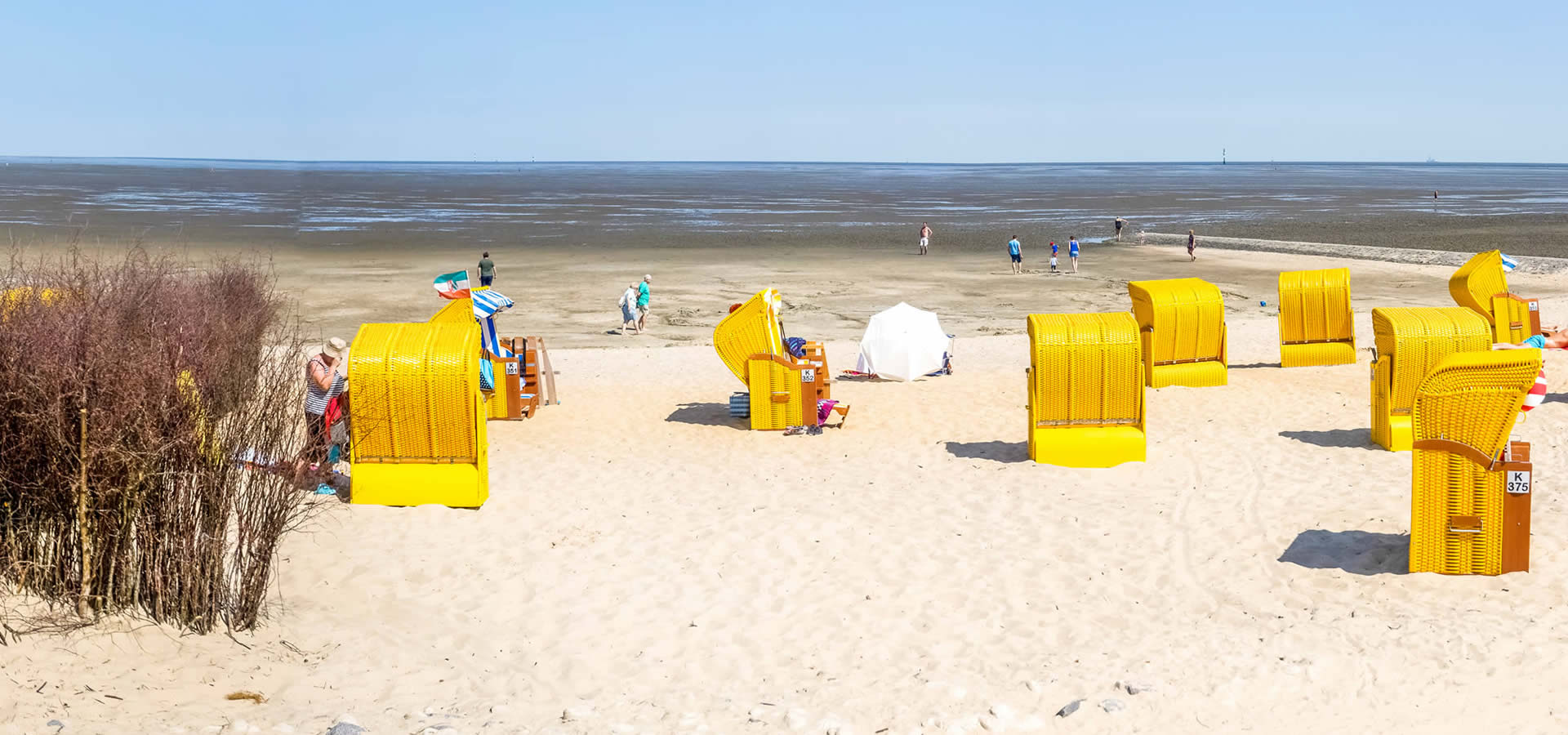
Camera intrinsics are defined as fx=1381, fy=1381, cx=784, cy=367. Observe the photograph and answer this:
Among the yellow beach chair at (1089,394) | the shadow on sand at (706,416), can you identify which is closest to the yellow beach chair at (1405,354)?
the yellow beach chair at (1089,394)

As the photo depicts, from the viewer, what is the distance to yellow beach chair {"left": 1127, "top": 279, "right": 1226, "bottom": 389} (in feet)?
57.3

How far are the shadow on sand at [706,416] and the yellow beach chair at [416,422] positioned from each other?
14.2ft

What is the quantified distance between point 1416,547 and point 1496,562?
51cm

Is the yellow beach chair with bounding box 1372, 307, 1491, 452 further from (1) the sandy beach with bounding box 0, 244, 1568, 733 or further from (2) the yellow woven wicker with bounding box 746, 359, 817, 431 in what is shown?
(2) the yellow woven wicker with bounding box 746, 359, 817, 431

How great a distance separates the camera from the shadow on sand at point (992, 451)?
45.5ft

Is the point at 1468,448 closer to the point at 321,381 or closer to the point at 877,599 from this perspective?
the point at 877,599

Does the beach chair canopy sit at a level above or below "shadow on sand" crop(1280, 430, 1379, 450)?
above

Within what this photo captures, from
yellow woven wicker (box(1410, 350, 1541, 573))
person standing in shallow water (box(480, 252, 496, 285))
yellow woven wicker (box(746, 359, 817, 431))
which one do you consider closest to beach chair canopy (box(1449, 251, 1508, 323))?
yellow woven wicker (box(746, 359, 817, 431))

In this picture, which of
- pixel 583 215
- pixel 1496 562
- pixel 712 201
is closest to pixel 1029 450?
pixel 1496 562

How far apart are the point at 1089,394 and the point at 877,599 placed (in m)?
4.45

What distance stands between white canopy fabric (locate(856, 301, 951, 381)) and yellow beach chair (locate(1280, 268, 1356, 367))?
15.6ft

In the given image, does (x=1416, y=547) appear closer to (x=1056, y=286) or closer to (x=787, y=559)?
(x=787, y=559)

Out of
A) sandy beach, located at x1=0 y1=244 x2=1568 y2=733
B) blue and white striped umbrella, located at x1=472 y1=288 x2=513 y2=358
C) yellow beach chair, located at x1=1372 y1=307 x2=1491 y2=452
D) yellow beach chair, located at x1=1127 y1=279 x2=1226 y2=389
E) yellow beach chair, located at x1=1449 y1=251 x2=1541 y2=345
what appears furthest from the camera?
yellow beach chair, located at x1=1449 y1=251 x2=1541 y2=345

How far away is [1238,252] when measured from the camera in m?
44.5
